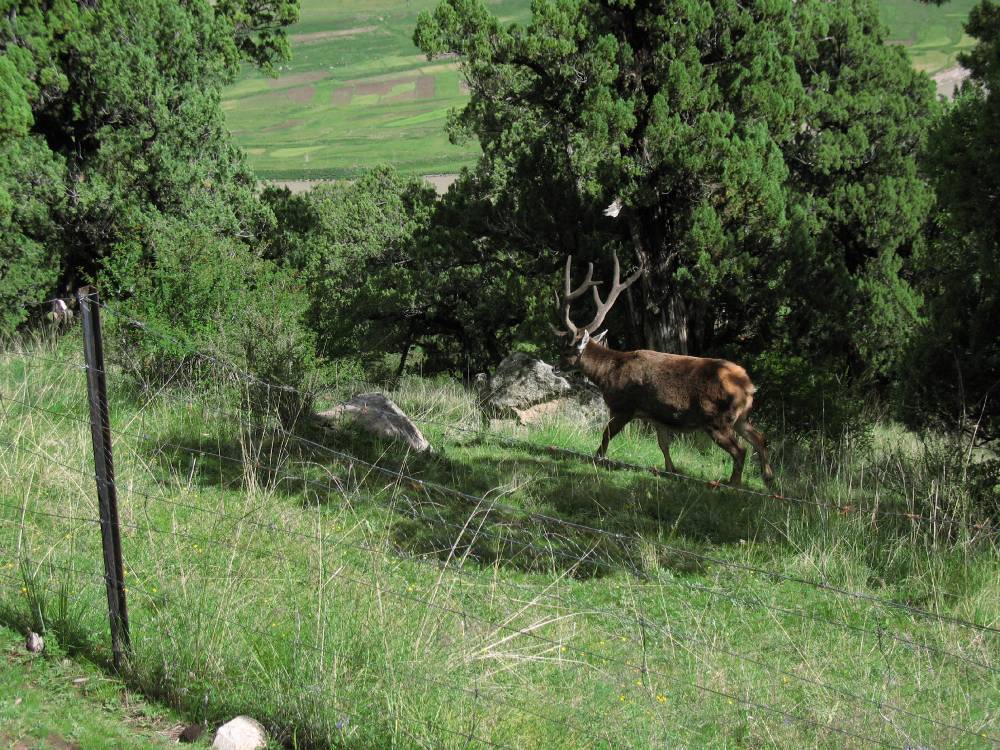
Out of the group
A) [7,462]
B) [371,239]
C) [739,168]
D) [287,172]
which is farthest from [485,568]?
[287,172]

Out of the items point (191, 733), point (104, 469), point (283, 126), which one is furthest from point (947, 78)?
point (191, 733)

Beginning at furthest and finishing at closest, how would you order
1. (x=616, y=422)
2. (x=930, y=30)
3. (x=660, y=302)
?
(x=930, y=30)
(x=660, y=302)
(x=616, y=422)

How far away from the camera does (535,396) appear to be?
492 inches

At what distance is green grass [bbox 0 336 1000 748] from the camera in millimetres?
4156

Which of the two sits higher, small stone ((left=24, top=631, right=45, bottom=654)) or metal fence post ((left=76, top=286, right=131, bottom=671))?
metal fence post ((left=76, top=286, right=131, bottom=671))

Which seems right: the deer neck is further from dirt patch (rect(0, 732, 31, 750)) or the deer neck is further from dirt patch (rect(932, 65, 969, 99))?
dirt patch (rect(932, 65, 969, 99))

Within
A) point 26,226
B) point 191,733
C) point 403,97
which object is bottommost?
point 403,97

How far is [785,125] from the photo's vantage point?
15406 millimetres

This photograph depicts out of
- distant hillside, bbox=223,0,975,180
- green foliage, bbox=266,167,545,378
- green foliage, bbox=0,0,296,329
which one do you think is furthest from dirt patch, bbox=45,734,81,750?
distant hillside, bbox=223,0,975,180

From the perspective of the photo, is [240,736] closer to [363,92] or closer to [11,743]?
[11,743]

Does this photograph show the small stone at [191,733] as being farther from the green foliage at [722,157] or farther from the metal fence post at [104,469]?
the green foliage at [722,157]

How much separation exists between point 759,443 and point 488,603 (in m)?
5.40

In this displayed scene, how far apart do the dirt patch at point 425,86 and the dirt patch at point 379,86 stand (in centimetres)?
209

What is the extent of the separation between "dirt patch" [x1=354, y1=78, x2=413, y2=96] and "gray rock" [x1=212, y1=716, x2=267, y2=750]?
149 meters
